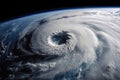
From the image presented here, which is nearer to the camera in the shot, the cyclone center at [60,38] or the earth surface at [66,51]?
the earth surface at [66,51]

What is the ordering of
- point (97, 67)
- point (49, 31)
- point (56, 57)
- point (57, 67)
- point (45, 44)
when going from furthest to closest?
point (49, 31), point (45, 44), point (56, 57), point (57, 67), point (97, 67)

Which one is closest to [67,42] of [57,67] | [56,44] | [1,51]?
[56,44]

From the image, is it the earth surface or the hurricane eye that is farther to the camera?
the hurricane eye

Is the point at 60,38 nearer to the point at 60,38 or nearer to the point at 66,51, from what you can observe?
the point at 60,38

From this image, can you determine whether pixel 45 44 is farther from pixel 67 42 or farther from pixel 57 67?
pixel 57 67

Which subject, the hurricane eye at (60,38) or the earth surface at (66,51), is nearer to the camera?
the earth surface at (66,51)
